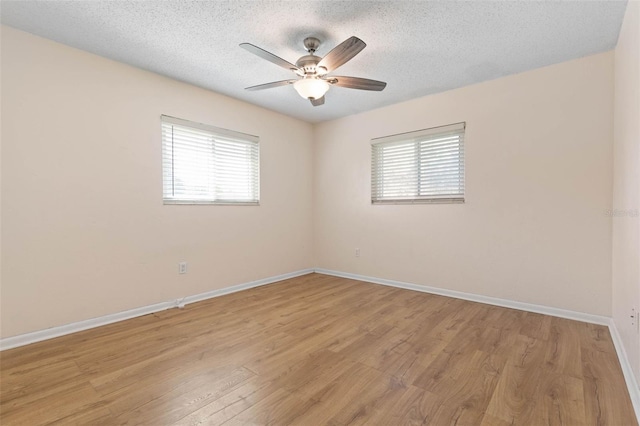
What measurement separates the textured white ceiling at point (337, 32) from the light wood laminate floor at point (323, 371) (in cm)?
242

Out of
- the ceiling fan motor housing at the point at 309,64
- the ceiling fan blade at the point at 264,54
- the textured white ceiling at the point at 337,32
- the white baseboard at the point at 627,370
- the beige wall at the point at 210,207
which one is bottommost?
the white baseboard at the point at 627,370

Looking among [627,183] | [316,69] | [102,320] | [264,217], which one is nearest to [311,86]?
[316,69]

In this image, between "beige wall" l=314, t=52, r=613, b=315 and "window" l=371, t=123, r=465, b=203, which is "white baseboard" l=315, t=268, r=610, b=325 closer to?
"beige wall" l=314, t=52, r=613, b=315

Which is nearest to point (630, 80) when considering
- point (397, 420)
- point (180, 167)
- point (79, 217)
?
point (397, 420)

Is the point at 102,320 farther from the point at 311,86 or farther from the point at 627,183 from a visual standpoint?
the point at 627,183

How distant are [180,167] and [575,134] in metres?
3.98

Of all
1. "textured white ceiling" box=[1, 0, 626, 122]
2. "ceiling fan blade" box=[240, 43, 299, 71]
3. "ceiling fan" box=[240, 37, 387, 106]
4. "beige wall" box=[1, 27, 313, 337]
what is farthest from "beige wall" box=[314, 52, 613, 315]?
"beige wall" box=[1, 27, 313, 337]

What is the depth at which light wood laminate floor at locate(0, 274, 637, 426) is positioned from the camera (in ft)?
4.75

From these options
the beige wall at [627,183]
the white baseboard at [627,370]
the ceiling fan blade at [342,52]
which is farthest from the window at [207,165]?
the white baseboard at [627,370]

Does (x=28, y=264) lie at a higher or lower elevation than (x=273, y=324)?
higher

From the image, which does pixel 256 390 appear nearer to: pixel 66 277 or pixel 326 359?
pixel 326 359

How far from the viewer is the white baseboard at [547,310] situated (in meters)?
1.62

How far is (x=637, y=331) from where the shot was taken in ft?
5.21

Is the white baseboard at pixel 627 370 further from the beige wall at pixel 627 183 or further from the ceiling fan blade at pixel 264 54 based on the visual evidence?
the ceiling fan blade at pixel 264 54
